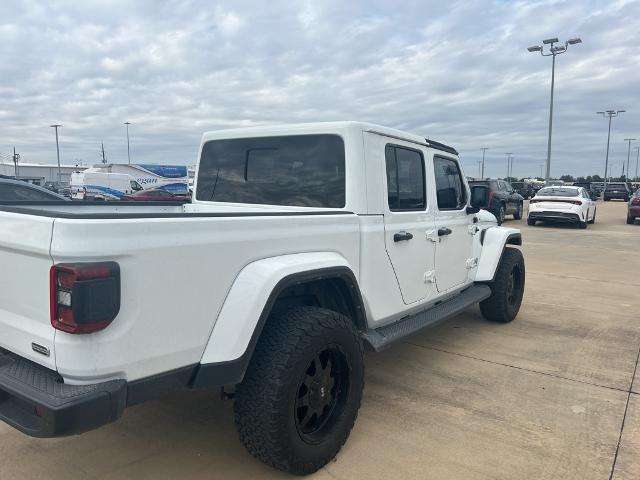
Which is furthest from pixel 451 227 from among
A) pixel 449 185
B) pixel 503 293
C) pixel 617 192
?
pixel 617 192

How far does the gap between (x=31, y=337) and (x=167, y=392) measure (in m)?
0.61

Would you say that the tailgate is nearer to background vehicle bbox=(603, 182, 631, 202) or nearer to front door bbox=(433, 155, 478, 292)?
front door bbox=(433, 155, 478, 292)

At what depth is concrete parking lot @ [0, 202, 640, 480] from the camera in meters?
2.92

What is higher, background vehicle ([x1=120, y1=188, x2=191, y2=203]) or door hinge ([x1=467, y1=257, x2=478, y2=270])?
background vehicle ([x1=120, y1=188, x2=191, y2=203])

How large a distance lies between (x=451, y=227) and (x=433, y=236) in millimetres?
467

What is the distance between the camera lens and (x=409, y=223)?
12.8 ft

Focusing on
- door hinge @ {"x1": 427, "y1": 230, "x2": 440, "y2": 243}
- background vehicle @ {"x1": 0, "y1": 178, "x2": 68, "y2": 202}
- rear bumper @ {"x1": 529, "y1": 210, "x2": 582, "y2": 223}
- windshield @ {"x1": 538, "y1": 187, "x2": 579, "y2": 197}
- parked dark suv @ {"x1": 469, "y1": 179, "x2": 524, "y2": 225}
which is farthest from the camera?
parked dark suv @ {"x1": 469, "y1": 179, "x2": 524, "y2": 225}

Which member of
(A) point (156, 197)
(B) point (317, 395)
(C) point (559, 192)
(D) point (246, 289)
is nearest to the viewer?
(D) point (246, 289)

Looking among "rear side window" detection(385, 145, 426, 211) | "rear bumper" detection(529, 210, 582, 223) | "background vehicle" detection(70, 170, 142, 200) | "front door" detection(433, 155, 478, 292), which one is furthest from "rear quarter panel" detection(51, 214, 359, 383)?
"background vehicle" detection(70, 170, 142, 200)

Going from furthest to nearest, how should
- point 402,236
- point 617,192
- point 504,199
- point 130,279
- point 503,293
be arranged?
point 617,192 < point 504,199 < point 503,293 < point 402,236 < point 130,279

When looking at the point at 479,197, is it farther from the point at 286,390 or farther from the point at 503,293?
the point at 286,390

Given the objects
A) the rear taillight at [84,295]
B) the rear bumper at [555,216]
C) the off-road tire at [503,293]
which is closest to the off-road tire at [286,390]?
the rear taillight at [84,295]

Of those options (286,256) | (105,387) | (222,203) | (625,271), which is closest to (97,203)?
(222,203)

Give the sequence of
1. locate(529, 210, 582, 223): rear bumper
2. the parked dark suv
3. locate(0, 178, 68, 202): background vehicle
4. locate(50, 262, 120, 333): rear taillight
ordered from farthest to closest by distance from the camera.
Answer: the parked dark suv
locate(529, 210, 582, 223): rear bumper
locate(0, 178, 68, 202): background vehicle
locate(50, 262, 120, 333): rear taillight
